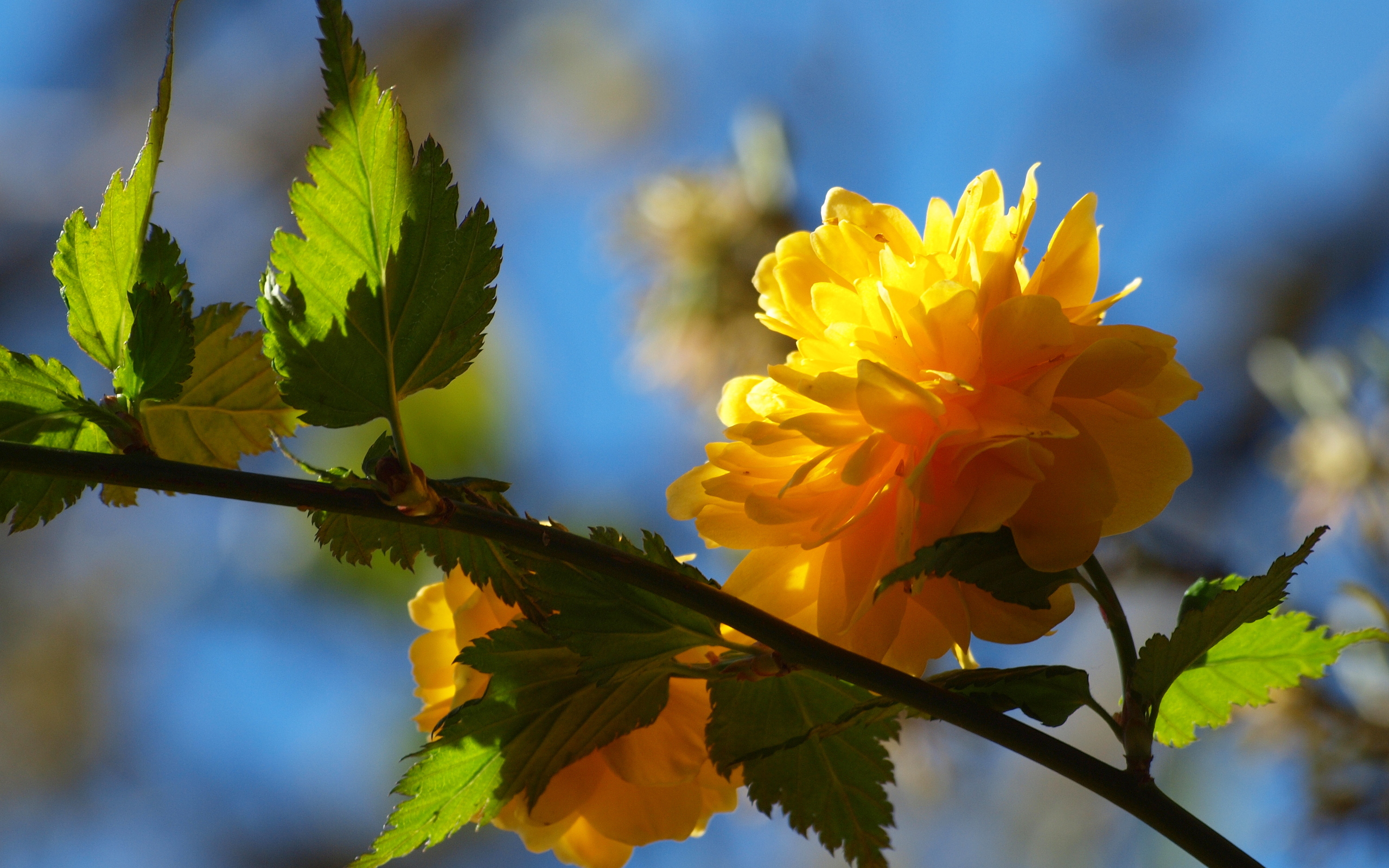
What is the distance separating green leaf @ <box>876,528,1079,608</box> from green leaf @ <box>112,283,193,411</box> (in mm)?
214

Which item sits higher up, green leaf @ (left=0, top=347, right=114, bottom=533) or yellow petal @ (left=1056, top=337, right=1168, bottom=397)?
yellow petal @ (left=1056, top=337, right=1168, bottom=397)

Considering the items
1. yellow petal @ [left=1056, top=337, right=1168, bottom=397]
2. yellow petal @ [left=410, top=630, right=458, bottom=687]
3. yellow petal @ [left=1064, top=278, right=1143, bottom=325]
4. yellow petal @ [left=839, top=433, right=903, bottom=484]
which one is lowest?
yellow petal @ [left=410, top=630, right=458, bottom=687]

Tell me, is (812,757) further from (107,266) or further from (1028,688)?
(107,266)

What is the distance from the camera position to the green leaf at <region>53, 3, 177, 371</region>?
1.01 ft

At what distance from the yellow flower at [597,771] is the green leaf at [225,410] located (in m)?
0.08

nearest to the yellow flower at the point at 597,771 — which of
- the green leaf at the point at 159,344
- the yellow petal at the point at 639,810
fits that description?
the yellow petal at the point at 639,810

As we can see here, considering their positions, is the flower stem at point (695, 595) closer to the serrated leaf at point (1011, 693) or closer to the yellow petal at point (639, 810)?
the serrated leaf at point (1011, 693)

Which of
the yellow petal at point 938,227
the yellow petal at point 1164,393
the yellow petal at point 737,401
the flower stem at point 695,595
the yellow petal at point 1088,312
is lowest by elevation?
the flower stem at point 695,595

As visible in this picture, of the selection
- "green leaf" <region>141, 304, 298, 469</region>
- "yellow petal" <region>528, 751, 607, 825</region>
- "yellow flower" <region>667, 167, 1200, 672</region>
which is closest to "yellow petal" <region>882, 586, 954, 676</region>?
"yellow flower" <region>667, 167, 1200, 672</region>

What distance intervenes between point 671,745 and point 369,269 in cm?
19

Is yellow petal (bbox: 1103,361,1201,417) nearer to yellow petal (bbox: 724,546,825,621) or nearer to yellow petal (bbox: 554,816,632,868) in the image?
yellow petal (bbox: 724,546,825,621)

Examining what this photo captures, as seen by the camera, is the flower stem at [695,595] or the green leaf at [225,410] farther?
the green leaf at [225,410]

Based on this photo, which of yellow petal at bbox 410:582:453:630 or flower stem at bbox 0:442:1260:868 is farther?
yellow petal at bbox 410:582:453:630

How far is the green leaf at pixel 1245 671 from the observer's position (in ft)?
1.12
